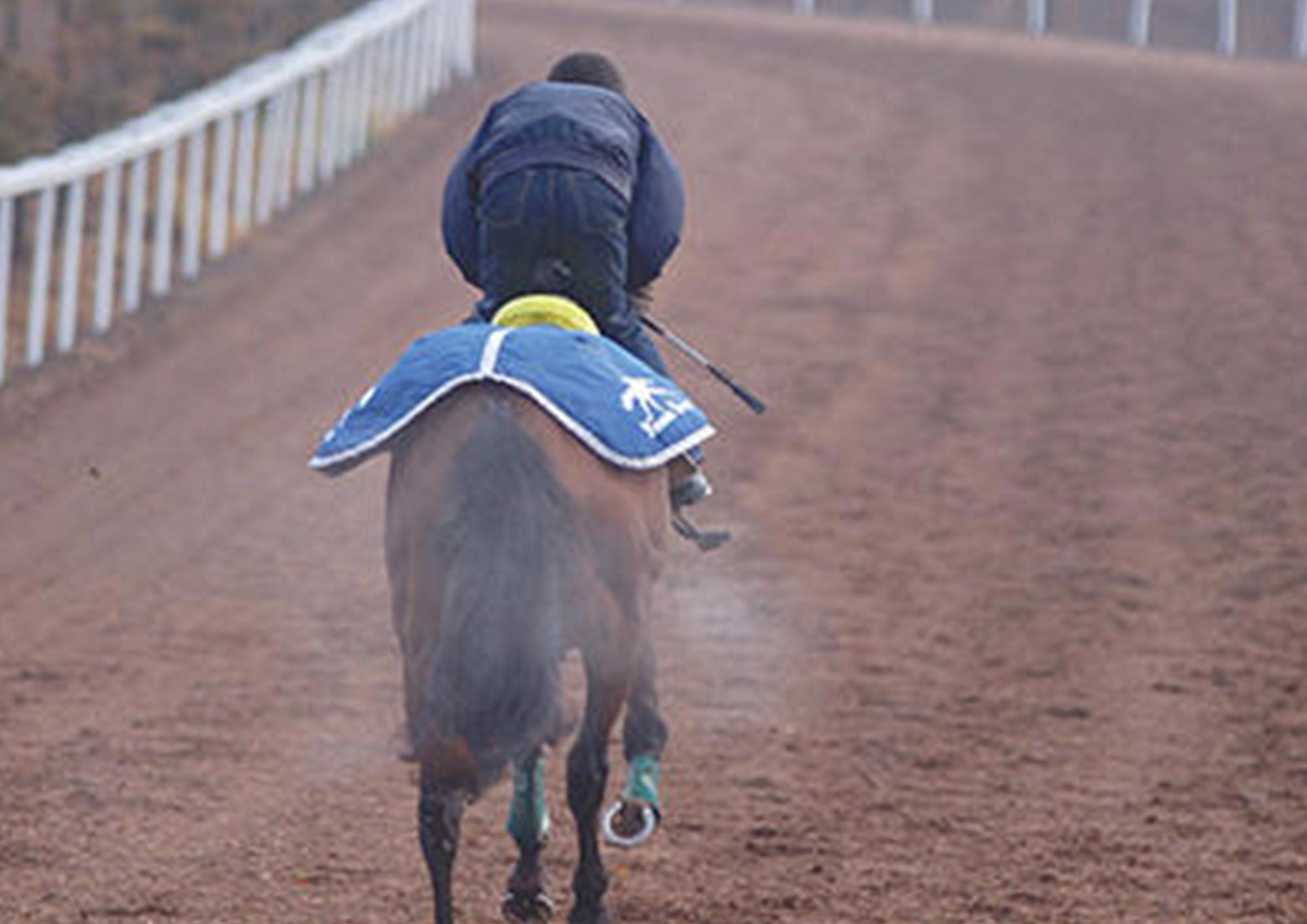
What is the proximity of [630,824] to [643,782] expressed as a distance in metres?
0.12

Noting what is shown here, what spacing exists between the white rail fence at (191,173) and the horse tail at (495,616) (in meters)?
7.56

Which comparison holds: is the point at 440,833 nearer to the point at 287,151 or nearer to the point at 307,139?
the point at 287,151

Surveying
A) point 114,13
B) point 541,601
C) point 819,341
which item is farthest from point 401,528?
point 114,13

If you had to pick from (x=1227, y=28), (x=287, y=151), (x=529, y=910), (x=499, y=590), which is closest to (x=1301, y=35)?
(x=1227, y=28)

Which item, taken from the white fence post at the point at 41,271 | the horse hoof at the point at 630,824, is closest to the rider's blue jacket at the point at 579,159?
the horse hoof at the point at 630,824

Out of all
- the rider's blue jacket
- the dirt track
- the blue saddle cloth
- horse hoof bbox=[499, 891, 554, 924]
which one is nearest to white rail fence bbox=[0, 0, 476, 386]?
the dirt track

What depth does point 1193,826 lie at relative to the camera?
22.9 feet

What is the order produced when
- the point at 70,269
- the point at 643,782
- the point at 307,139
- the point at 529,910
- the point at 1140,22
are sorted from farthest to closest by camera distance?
1. the point at 1140,22
2. the point at 307,139
3. the point at 70,269
4. the point at 643,782
5. the point at 529,910

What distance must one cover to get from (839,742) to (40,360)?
6793 millimetres

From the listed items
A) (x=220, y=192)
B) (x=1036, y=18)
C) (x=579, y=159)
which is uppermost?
(x=579, y=159)

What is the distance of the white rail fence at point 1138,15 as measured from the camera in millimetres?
28516

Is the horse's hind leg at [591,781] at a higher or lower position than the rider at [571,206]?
lower

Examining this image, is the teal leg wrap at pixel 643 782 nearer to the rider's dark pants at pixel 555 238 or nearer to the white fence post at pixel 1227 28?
the rider's dark pants at pixel 555 238

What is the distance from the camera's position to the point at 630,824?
6047 millimetres
